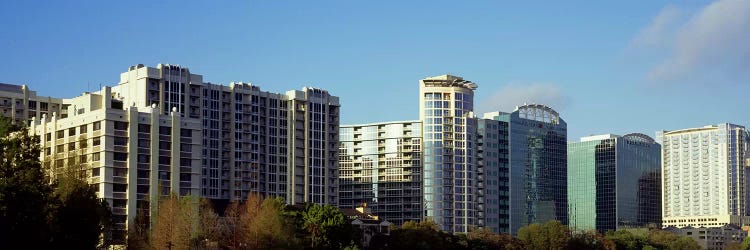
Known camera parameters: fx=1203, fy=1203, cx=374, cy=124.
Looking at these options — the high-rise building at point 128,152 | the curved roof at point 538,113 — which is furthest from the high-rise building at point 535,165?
the high-rise building at point 128,152

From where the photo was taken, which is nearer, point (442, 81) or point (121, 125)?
point (121, 125)

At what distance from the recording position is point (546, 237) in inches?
5551

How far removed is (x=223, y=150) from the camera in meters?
137

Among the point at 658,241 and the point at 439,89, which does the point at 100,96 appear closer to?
the point at 439,89

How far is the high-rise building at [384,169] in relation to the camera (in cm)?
16900

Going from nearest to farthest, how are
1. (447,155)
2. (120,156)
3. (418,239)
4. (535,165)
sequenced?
(120,156) → (418,239) → (447,155) → (535,165)

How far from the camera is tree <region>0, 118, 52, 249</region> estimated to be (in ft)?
238

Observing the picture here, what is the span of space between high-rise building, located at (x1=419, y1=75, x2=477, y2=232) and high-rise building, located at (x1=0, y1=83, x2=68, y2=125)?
182ft

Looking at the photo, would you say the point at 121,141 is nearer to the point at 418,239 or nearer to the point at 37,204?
the point at 37,204

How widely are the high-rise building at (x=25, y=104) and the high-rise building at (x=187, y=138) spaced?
0.35 feet

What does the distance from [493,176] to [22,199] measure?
110702mm

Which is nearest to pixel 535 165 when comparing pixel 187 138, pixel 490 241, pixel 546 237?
pixel 546 237

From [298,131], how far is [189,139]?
39.8m

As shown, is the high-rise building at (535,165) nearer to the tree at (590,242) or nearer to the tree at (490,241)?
the tree at (590,242)
